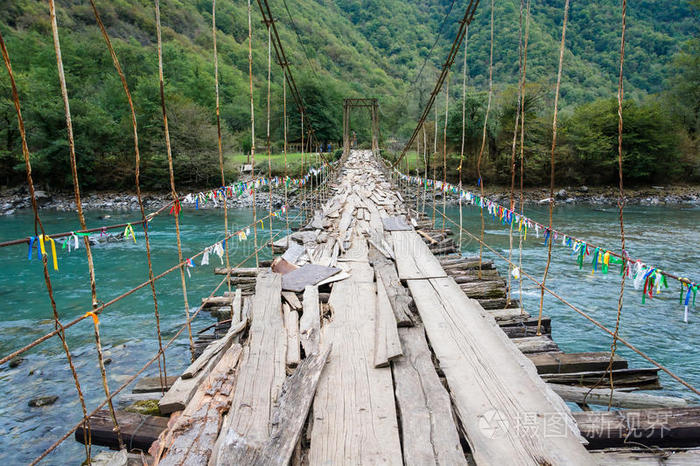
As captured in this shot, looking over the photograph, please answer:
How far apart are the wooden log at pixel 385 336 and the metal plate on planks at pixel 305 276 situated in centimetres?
94

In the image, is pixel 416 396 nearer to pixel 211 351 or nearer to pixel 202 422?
pixel 202 422

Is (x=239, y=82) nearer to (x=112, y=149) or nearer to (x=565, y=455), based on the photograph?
(x=112, y=149)

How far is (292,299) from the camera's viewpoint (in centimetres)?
390

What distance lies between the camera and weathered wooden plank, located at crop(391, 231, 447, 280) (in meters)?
4.78

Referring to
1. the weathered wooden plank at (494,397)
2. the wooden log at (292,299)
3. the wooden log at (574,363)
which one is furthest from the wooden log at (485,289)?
the wooden log at (292,299)

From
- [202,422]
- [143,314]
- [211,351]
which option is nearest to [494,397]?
[202,422]

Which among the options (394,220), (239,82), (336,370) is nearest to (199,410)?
(336,370)

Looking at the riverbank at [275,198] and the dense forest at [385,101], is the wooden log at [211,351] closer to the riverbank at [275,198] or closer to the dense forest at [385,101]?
the dense forest at [385,101]

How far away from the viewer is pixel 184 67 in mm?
44156

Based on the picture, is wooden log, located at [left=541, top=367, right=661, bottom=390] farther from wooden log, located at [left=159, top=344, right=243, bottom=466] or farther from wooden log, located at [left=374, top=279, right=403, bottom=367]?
wooden log, located at [left=159, top=344, right=243, bottom=466]

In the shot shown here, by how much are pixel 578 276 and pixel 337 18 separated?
124 m

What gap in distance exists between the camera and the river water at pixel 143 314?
5168 millimetres

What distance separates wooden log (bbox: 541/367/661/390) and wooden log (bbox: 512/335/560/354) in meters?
0.28

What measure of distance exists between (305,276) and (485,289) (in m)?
2.20
